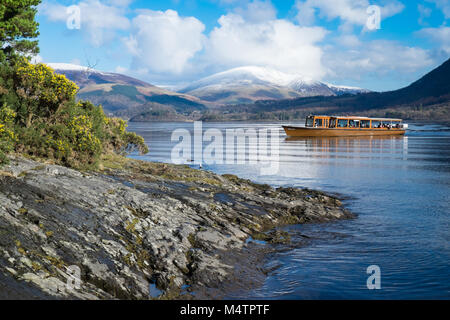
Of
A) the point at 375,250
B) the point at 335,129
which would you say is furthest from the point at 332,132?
the point at 375,250

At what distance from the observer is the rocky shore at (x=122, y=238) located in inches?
301

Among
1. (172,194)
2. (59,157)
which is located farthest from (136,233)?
(59,157)

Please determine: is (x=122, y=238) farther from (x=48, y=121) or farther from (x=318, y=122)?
(x=318, y=122)

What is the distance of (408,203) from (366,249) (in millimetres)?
8942

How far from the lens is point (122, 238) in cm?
1004

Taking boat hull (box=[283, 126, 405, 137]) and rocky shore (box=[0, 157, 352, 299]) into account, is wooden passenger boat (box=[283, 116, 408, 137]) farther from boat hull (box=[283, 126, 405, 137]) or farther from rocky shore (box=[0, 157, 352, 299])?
rocky shore (box=[0, 157, 352, 299])

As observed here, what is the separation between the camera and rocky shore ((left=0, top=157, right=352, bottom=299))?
301 inches

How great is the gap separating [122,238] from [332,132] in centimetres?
7998

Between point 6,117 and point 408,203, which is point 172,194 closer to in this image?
point 6,117

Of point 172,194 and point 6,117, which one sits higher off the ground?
point 6,117

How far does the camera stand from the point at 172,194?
1534 centimetres

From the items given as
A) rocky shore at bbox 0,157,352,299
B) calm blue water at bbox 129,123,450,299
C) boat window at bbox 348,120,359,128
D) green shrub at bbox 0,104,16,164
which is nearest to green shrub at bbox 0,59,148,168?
green shrub at bbox 0,104,16,164

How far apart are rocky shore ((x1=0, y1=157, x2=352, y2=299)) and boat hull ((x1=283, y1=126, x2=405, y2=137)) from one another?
229 ft
